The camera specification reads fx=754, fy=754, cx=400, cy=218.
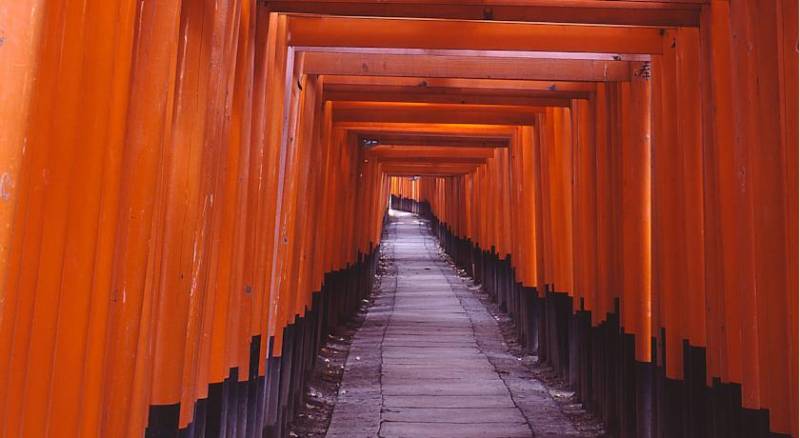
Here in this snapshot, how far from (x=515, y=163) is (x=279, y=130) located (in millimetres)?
6452

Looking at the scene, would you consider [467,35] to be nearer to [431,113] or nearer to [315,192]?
[315,192]

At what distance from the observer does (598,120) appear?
6.54m

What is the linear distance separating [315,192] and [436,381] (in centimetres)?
244

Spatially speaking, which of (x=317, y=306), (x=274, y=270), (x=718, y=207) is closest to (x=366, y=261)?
(x=317, y=306)

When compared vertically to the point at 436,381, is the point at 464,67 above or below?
above

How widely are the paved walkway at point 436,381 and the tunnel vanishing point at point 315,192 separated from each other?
1.92 ft

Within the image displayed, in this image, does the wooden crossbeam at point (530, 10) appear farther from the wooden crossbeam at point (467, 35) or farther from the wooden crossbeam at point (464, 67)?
the wooden crossbeam at point (464, 67)

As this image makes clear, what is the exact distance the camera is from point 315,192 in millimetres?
7504

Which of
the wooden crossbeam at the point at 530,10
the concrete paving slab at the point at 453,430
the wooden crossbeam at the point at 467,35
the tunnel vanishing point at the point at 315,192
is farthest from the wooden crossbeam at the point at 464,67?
the concrete paving slab at the point at 453,430

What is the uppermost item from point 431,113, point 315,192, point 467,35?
point 431,113

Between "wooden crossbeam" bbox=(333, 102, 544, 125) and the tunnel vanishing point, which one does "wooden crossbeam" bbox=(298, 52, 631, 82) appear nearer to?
Answer: the tunnel vanishing point

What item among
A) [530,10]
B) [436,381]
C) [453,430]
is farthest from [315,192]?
[530,10]

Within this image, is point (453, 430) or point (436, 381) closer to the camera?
point (453, 430)

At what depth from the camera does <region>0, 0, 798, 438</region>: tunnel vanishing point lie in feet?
5.67
